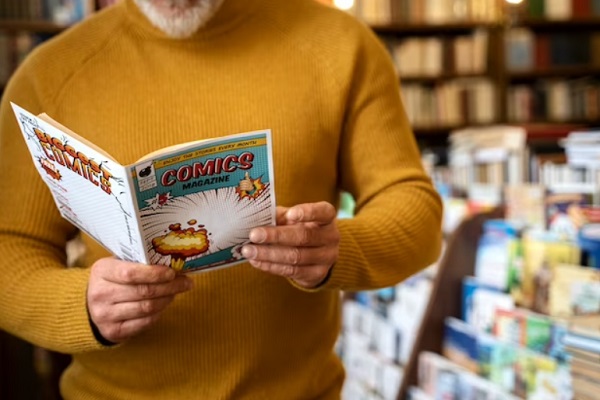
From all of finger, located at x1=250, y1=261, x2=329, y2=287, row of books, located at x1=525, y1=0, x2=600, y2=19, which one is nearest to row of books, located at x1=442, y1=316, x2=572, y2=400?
finger, located at x1=250, y1=261, x2=329, y2=287

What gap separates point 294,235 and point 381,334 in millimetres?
1592

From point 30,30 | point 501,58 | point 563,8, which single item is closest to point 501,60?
point 501,58

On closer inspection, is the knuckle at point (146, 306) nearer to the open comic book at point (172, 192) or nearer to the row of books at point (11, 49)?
the open comic book at point (172, 192)

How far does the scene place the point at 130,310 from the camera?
78 cm

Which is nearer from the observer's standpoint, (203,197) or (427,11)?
(203,197)

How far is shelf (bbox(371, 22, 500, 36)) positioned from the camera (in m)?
3.95

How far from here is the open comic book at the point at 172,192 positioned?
2.28 ft

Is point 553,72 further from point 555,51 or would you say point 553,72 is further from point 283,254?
point 283,254

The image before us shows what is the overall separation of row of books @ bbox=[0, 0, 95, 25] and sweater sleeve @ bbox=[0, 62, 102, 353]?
2.56 meters

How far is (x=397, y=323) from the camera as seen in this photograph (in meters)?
2.17

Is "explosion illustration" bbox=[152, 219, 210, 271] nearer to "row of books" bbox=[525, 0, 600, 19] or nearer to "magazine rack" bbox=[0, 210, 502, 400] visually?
"magazine rack" bbox=[0, 210, 502, 400]

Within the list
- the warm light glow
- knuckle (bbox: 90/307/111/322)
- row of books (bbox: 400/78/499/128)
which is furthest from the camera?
row of books (bbox: 400/78/499/128)

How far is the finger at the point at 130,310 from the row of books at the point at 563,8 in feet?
12.3

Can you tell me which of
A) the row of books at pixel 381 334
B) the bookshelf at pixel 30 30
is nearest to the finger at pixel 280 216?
the row of books at pixel 381 334
